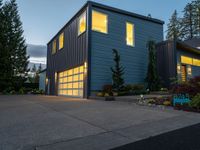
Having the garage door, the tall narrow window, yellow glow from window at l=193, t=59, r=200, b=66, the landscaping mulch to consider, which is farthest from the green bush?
yellow glow from window at l=193, t=59, r=200, b=66

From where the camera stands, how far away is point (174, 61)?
10.7 metres

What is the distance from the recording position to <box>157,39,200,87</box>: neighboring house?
10805 mm

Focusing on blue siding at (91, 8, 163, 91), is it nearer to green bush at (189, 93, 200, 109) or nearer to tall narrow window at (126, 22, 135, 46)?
tall narrow window at (126, 22, 135, 46)

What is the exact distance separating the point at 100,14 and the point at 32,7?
9173 millimetres

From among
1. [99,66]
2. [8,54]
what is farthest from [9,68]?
[99,66]

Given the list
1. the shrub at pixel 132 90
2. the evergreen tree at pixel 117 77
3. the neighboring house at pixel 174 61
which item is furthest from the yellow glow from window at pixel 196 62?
the evergreen tree at pixel 117 77

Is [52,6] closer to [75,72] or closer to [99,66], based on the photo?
[75,72]

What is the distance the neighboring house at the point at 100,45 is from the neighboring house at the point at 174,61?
122 cm

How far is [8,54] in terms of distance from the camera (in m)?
18.7

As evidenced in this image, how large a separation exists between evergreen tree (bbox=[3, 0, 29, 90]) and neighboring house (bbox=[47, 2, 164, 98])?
30.7 ft

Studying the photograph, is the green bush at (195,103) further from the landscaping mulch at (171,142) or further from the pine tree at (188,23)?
the pine tree at (188,23)

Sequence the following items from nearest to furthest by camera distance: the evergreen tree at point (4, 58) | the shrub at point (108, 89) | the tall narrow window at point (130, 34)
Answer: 1. the shrub at point (108, 89)
2. the tall narrow window at point (130, 34)
3. the evergreen tree at point (4, 58)

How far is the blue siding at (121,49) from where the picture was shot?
980 centimetres

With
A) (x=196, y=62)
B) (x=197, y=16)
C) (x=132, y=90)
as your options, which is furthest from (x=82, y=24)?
(x=197, y=16)
